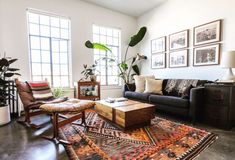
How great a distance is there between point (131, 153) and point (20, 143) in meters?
1.56

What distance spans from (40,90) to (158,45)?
3551 millimetres

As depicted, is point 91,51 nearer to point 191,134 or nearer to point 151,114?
point 151,114

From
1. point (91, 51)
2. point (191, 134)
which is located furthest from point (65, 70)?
point (191, 134)

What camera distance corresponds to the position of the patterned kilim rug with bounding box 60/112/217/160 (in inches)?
66.3

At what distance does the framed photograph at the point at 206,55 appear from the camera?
3.18 metres

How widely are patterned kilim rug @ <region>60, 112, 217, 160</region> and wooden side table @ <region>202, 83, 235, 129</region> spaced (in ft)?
1.56

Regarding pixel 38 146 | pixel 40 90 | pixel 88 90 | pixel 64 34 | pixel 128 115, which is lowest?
pixel 38 146

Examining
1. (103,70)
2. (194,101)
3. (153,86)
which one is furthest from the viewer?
(103,70)

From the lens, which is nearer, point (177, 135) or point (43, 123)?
point (177, 135)

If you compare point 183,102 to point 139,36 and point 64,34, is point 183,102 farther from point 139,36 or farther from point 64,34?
→ point 64,34

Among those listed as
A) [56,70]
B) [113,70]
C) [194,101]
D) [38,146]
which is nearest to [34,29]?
[56,70]

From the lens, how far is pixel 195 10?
3.56 meters

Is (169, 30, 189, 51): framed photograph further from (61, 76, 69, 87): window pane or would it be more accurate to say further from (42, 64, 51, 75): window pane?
(42, 64, 51, 75): window pane

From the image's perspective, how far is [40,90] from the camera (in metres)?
3.04
